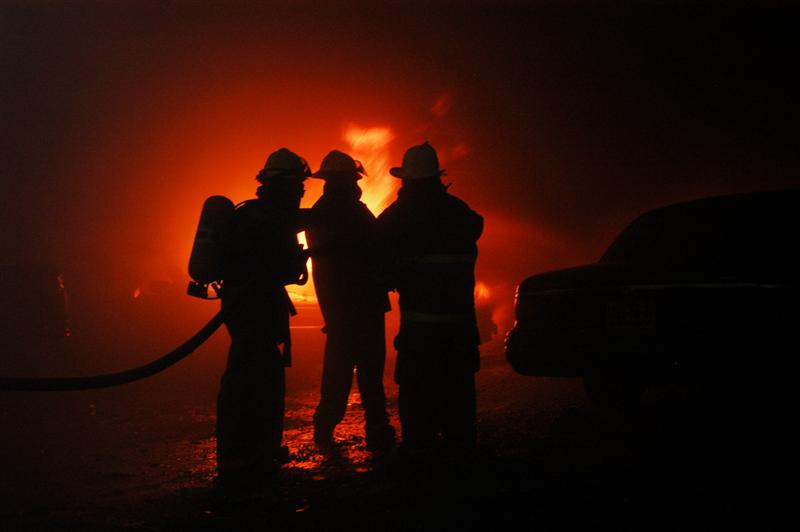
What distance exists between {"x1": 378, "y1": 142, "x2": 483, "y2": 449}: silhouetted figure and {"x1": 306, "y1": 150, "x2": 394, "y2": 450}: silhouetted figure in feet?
1.87

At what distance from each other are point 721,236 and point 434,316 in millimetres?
2165

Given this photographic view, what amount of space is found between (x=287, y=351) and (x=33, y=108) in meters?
47.1

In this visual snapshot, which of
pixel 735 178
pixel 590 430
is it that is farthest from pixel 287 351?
pixel 735 178

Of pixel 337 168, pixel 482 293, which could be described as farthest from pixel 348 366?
pixel 482 293

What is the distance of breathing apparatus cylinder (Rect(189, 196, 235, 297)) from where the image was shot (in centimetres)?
495

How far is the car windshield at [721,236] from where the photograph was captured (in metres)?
5.20

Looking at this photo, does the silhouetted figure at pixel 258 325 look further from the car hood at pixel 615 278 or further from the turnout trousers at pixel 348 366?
the car hood at pixel 615 278

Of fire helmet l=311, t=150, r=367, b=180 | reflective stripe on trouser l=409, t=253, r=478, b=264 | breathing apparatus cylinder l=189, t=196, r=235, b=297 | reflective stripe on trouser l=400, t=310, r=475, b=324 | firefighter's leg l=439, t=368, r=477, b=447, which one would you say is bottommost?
firefighter's leg l=439, t=368, r=477, b=447

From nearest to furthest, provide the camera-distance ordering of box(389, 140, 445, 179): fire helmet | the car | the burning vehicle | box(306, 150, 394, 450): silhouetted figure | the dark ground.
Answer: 1. the dark ground
2. the car
3. box(389, 140, 445, 179): fire helmet
4. box(306, 150, 394, 450): silhouetted figure
5. the burning vehicle

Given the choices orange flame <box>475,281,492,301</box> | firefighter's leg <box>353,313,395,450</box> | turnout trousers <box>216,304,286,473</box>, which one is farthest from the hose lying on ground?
orange flame <box>475,281,492,301</box>

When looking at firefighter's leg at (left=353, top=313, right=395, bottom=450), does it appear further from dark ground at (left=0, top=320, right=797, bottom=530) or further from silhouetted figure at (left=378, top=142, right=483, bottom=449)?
silhouetted figure at (left=378, top=142, right=483, bottom=449)

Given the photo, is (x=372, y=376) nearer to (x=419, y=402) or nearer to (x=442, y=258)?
(x=419, y=402)

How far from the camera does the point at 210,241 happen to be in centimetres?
496

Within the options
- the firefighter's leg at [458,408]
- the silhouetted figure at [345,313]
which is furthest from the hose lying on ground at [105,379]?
the firefighter's leg at [458,408]
